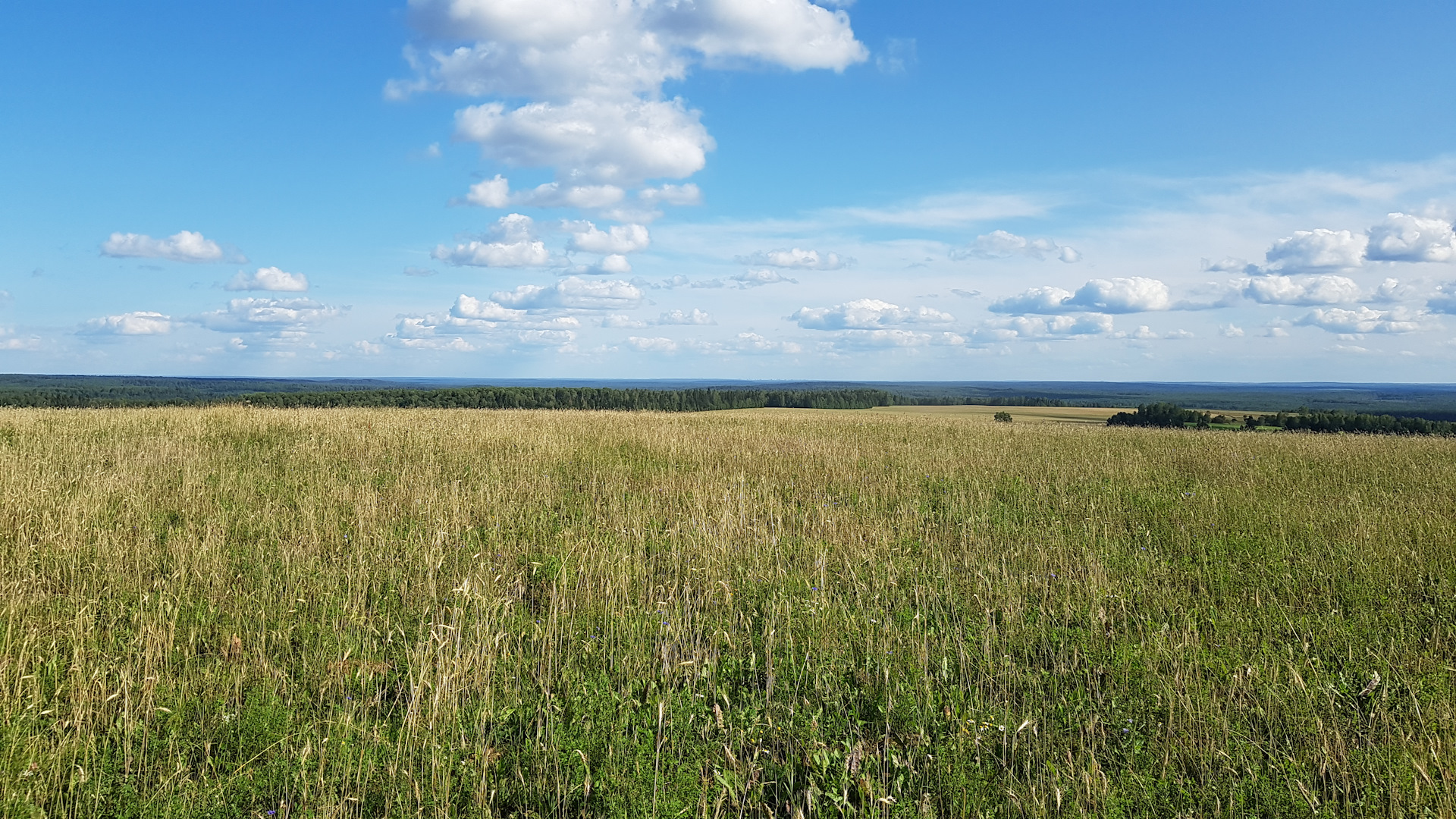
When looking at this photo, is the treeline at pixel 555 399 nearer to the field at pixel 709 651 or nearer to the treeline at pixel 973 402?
the treeline at pixel 973 402

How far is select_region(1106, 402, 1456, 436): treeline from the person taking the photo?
30.3 metres

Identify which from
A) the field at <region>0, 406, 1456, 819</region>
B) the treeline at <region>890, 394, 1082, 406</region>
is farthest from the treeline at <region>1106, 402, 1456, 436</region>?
the treeline at <region>890, 394, 1082, 406</region>

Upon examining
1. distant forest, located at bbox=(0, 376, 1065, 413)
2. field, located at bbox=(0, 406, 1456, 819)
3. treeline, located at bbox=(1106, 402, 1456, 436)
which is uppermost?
distant forest, located at bbox=(0, 376, 1065, 413)

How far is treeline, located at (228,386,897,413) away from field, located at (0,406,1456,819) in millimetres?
21187

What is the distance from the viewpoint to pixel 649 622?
4.99 metres

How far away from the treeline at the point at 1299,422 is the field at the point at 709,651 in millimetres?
25620

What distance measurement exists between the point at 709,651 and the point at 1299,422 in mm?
43253

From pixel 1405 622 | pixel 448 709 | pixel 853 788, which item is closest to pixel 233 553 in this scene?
pixel 448 709

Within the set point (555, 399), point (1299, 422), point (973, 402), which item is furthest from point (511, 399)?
point (973, 402)

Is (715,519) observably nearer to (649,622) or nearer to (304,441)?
(649,622)

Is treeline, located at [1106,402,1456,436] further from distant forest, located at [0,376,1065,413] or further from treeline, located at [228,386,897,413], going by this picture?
distant forest, located at [0,376,1065,413]

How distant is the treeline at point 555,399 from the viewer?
39.5 meters

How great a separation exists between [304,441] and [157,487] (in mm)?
4325

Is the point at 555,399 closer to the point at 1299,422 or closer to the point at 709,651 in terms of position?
the point at 1299,422
